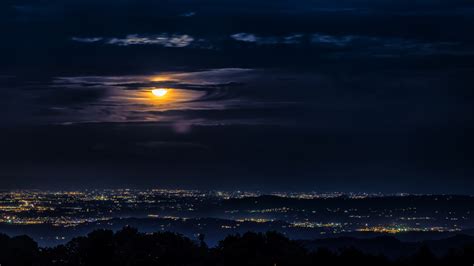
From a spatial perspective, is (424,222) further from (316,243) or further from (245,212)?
(316,243)

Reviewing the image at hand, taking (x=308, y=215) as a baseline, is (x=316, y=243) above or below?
above

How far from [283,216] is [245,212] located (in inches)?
421

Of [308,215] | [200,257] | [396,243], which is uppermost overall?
[200,257]

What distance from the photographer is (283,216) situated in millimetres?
189750

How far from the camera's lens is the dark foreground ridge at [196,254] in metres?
56.6

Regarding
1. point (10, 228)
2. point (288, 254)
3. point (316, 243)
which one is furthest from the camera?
point (10, 228)

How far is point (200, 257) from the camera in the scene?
2484 inches

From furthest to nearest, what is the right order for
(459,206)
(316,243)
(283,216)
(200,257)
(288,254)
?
(283,216) → (459,206) → (316,243) → (200,257) → (288,254)

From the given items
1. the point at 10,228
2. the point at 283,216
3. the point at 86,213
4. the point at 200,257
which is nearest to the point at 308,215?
the point at 283,216

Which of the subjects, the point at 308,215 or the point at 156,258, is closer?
the point at 156,258

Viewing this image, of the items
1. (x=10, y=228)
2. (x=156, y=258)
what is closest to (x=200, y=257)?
(x=156, y=258)

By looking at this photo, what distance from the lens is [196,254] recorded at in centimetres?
6425

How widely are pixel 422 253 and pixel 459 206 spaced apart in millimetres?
118727

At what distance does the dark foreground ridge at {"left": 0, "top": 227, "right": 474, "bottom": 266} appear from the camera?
186 feet
